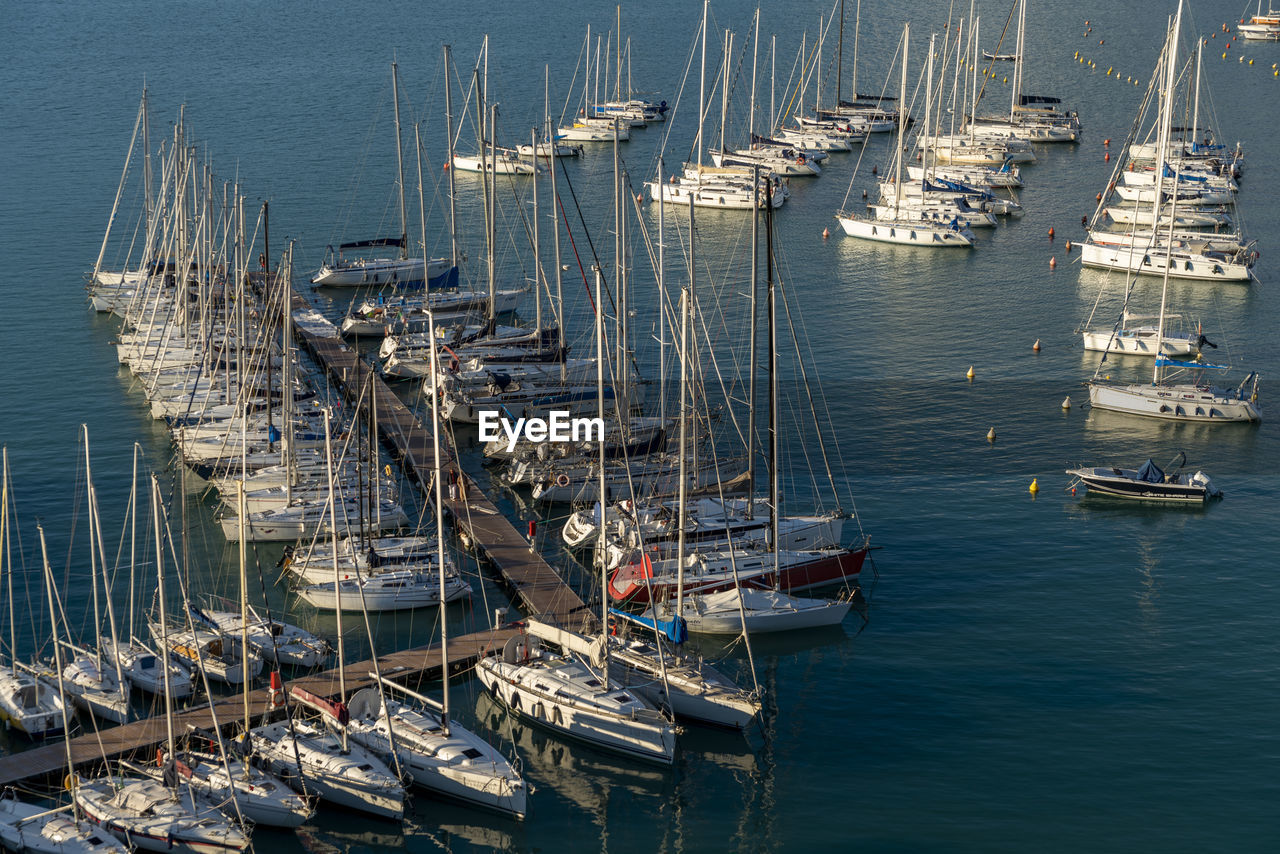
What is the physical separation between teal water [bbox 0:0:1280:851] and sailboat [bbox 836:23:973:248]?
5.85ft

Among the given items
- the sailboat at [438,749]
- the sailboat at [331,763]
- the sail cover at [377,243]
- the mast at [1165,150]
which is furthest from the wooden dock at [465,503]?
the mast at [1165,150]

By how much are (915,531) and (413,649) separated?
2344 cm

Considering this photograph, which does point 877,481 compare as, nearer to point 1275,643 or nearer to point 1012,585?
point 1012,585

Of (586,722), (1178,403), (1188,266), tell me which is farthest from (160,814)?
(1188,266)

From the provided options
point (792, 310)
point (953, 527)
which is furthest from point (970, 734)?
point (792, 310)

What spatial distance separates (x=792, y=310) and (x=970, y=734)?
50.9 metres

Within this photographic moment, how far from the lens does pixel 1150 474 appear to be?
227 ft

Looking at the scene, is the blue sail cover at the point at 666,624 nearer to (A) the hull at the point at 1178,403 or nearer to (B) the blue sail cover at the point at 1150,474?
(B) the blue sail cover at the point at 1150,474

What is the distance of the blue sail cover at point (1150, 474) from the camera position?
69.2 m

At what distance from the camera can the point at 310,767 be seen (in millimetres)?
46250

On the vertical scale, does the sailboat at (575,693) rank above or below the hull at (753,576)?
below

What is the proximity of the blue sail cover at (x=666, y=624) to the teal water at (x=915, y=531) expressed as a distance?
3.21 metres

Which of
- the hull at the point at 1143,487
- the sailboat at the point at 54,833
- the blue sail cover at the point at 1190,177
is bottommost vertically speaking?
the sailboat at the point at 54,833

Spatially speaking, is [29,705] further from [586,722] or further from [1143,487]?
[1143,487]
